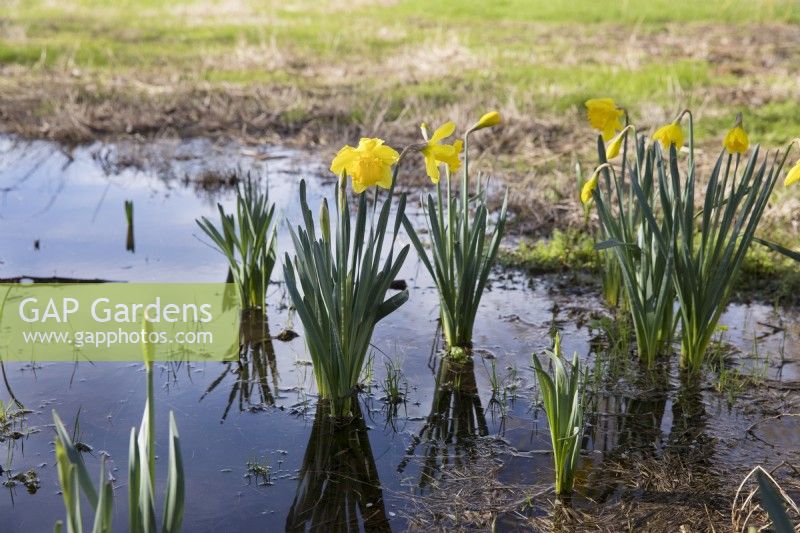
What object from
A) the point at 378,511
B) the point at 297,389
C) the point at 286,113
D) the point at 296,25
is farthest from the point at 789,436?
the point at 296,25

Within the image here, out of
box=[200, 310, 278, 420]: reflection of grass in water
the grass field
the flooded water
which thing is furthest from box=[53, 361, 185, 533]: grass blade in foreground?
the grass field

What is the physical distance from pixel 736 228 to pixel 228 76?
351 inches

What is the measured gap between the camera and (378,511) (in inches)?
109

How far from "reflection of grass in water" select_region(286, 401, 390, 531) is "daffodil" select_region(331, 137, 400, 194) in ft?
2.97

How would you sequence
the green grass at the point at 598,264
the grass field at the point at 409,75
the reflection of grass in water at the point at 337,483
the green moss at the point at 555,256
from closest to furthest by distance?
1. the reflection of grass in water at the point at 337,483
2. the green grass at the point at 598,264
3. the green moss at the point at 555,256
4. the grass field at the point at 409,75

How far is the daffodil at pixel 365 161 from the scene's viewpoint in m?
3.00

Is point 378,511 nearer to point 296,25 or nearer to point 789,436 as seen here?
point 789,436

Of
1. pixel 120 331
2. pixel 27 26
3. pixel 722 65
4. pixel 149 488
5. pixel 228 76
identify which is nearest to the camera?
pixel 149 488

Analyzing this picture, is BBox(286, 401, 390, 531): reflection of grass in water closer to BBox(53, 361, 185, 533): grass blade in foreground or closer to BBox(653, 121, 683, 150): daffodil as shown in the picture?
BBox(53, 361, 185, 533): grass blade in foreground

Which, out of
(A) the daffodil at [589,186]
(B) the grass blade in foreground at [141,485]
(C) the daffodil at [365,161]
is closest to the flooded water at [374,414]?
(B) the grass blade in foreground at [141,485]

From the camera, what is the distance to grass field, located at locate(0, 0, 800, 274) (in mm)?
8500

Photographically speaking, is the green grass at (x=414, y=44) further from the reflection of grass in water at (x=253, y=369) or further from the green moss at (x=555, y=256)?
the reflection of grass in water at (x=253, y=369)

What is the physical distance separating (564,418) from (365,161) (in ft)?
3.50

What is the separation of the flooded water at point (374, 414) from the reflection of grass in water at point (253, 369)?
0.03 ft
